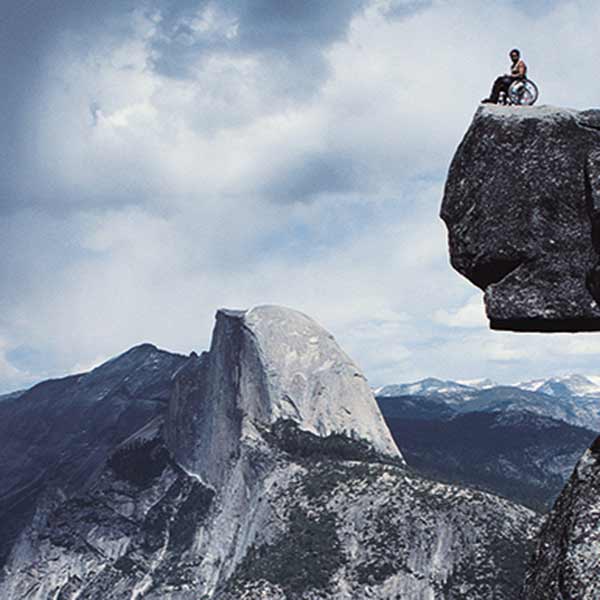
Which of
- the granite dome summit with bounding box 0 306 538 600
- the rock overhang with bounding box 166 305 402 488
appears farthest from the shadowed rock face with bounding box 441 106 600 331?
the rock overhang with bounding box 166 305 402 488

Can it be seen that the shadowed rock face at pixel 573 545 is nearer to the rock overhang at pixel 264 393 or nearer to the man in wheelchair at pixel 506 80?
the man in wheelchair at pixel 506 80

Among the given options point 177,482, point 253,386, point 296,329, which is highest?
point 296,329

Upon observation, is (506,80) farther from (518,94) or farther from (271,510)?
(271,510)

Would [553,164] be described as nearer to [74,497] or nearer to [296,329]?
[296,329]

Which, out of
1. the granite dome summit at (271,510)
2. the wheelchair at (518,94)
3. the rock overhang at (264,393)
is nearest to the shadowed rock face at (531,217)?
the wheelchair at (518,94)

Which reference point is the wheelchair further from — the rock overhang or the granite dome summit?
the rock overhang

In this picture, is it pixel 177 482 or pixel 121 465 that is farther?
pixel 121 465

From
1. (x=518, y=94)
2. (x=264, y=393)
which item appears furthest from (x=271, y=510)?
(x=518, y=94)

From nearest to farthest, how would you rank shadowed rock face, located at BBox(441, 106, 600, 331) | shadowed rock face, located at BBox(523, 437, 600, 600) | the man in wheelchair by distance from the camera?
1. shadowed rock face, located at BBox(523, 437, 600, 600)
2. shadowed rock face, located at BBox(441, 106, 600, 331)
3. the man in wheelchair

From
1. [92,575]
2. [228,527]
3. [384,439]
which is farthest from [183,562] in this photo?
[384,439]
